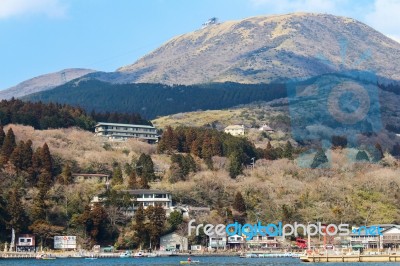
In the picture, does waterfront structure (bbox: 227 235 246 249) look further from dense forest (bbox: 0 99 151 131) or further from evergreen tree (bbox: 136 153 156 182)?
dense forest (bbox: 0 99 151 131)

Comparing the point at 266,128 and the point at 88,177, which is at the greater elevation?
the point at 266,128

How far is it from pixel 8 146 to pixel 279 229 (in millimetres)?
29306

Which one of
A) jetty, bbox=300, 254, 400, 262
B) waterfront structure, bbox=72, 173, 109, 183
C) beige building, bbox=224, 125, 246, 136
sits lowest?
jetty, bbox=300, 254, 400, 262

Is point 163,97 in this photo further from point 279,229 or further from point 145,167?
point 279,229

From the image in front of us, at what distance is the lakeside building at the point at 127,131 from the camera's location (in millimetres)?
111062

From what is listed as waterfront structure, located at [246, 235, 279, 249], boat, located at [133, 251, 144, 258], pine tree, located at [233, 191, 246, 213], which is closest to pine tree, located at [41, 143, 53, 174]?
boat, located at [133, 251, 144, 258]

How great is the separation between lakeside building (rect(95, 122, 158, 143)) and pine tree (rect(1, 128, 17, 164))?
78.9ft

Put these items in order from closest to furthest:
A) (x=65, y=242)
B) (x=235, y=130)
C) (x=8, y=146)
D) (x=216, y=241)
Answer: (x=65, y=242)
(x=216, y=241)
(x=8, y=146)
(x=235, y=130)

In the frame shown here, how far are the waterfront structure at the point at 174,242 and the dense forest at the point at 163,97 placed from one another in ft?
253

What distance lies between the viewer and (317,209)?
83.9 metres

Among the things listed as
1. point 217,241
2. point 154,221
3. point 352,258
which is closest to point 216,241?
point 217,241

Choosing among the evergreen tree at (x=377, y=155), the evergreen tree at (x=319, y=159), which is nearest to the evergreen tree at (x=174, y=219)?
the evergreen tree at (x=319, y=159)

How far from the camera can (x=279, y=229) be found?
79375 millimetres

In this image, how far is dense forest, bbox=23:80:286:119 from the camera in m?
161
